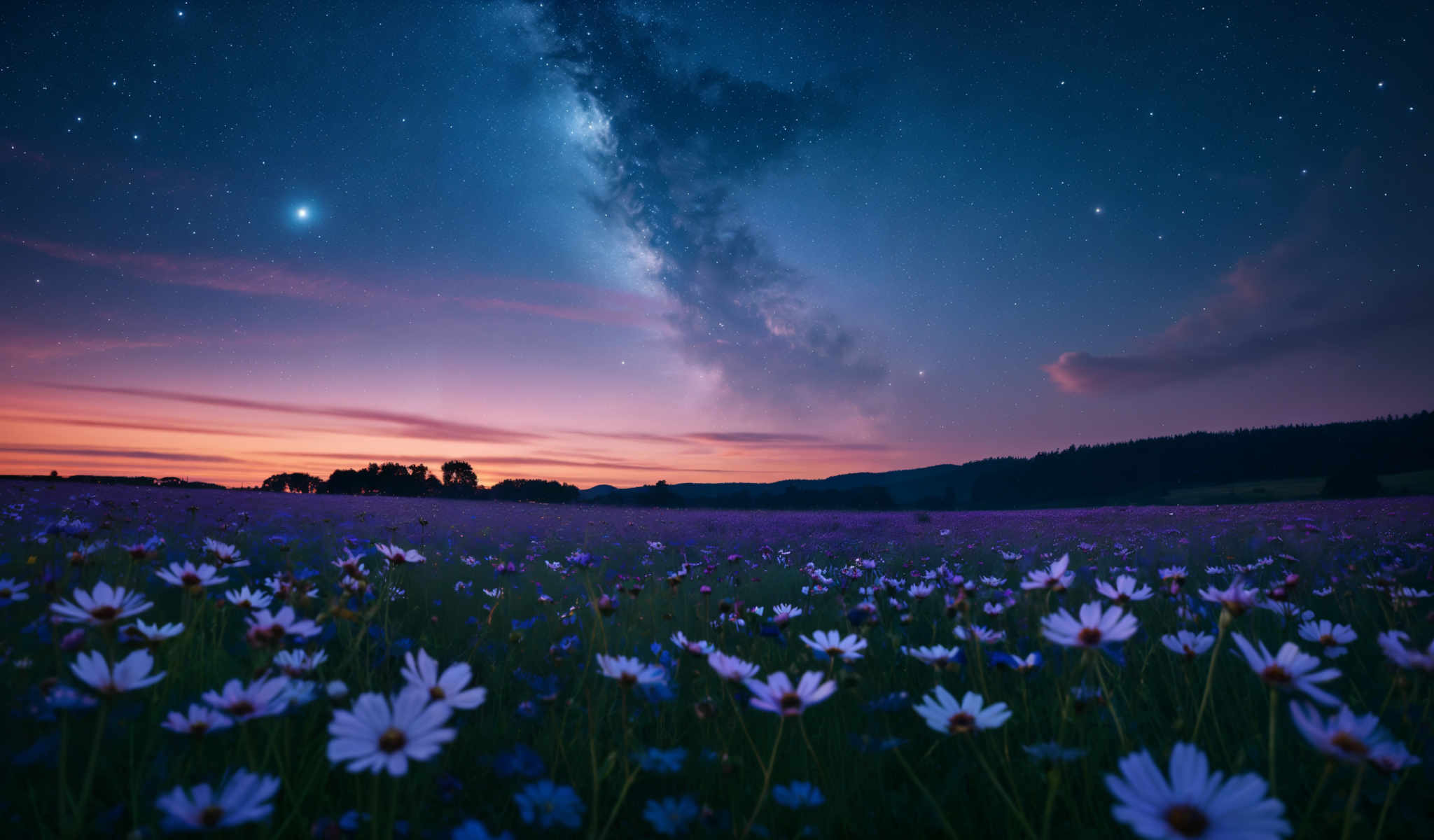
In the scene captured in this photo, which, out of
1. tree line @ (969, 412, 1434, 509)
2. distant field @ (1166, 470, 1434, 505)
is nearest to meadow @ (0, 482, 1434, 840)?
distant field @ (1166, 470, 1434, 505)

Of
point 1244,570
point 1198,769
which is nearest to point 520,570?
point 1198,769

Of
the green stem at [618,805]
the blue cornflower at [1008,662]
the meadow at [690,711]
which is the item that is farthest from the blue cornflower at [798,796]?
the blue cornflower at [1008,662]

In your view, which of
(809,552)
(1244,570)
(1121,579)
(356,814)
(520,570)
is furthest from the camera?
(809,552)

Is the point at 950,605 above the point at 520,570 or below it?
above

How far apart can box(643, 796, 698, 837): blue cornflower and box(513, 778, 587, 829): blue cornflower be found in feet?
0.50

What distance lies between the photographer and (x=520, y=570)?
16.5ft

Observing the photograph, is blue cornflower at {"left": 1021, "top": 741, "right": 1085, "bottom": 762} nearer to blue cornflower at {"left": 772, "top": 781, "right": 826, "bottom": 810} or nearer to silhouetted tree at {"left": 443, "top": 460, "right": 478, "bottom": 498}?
blue cornflower at {"left": 772, "top": 781, "right": 826, "bottom": 810}

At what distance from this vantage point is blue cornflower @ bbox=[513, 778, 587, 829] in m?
1.24

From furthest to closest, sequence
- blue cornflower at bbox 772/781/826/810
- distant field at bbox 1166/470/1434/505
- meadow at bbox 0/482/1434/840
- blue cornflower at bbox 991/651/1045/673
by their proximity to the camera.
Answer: distant field at bbox 1166/470/1434/505, blue cornflower at bbox 991/651/1045/673, blue cornflower at bbox 772/781/826/810, meadow at bbox 0/482/1434/840

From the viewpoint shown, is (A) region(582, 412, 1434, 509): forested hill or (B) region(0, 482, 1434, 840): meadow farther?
(A) region(582, 412, 1434, 509): forested hill

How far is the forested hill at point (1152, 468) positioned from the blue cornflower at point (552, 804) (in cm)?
2802

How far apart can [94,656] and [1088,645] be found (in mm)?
1985

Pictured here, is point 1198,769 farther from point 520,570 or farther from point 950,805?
point 520,570

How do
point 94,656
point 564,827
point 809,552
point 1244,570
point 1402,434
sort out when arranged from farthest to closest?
point 1402,434, point 809,552, point 1244,570, point 564,827, point 94,656
